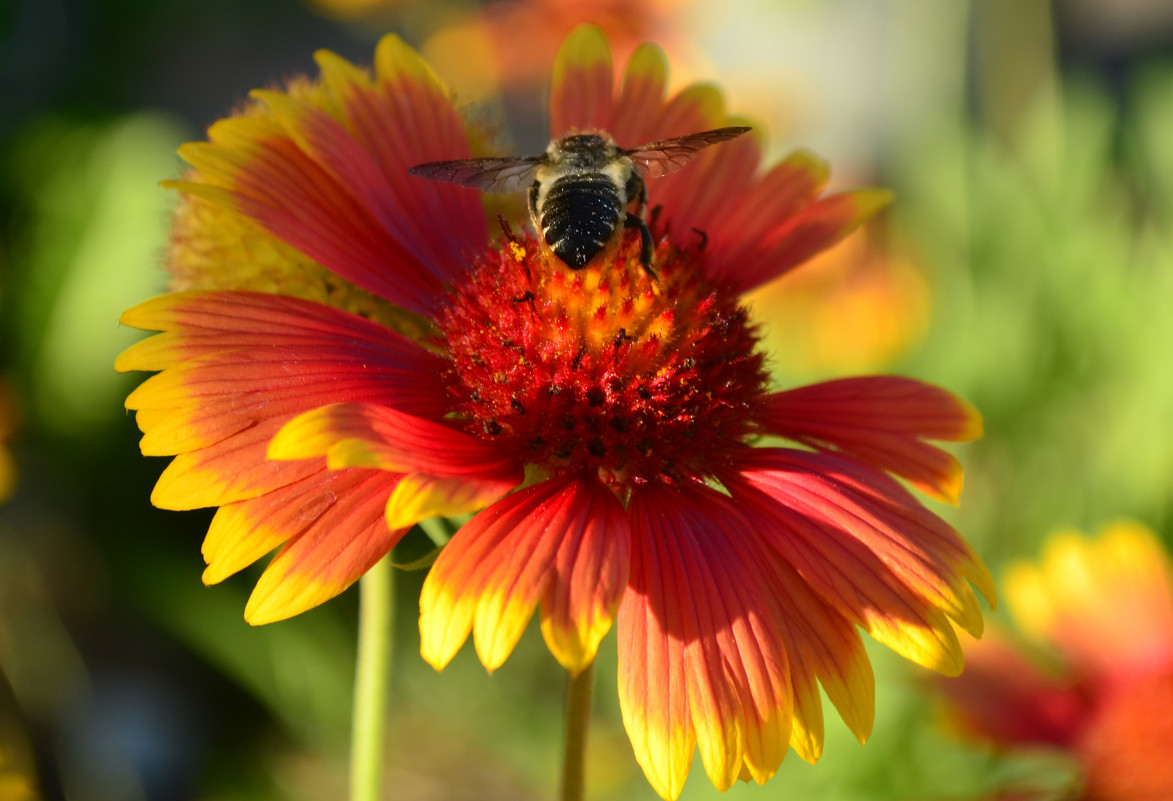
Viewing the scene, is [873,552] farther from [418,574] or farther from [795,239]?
[418,574]

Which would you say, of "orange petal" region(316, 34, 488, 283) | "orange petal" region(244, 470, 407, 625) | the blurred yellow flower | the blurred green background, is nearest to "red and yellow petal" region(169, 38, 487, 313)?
"orange petal" region(316, 34, 488, 283)

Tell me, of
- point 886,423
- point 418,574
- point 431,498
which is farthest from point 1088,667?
point 418,574

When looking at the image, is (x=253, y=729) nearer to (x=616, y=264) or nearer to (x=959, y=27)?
(x=616, y=264)

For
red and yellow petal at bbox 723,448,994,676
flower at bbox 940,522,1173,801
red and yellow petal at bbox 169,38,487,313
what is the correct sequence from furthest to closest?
flower at bbox 940,522,1173,801 → red and yellow petal at bbox 169,38,487,313 → red and yellow petal at bbox 723,448,994,676

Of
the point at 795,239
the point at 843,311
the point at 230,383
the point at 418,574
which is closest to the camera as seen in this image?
the point at 230,383

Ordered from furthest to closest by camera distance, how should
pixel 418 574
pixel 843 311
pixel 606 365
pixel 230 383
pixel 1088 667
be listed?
1. pixel 843 311
2. pixel 418 574
3. pixel 1088 667
4. pixel 606 365
5. pixel 230 383

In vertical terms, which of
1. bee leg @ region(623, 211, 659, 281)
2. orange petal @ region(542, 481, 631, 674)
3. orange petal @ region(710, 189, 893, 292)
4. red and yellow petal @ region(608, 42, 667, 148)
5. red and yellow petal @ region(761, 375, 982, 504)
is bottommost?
orange petal @ region(542, 481, 631, 674)

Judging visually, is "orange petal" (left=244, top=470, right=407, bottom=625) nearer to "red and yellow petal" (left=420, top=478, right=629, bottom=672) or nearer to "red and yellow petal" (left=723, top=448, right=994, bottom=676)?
"red and yellow petal" (left=420, top=478, right=629, bottom=672)
